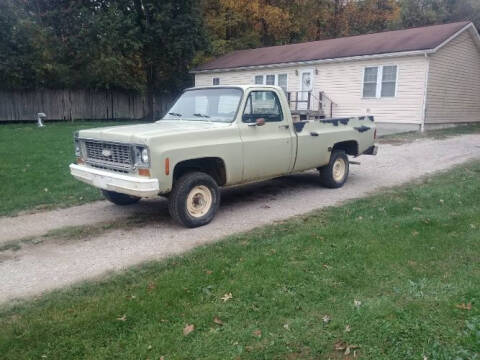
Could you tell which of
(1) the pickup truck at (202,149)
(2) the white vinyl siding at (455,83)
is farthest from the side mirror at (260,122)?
(2) the white vinyl siding at (455,83)

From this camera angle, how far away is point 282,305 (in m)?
3.69

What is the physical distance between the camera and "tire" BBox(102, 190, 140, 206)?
6895mm

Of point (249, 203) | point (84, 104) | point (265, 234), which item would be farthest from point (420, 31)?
point (84, 104)

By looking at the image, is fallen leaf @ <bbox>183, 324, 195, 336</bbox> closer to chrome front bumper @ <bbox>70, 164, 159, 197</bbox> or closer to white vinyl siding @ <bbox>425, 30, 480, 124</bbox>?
chrome front bumper @ <bbox>70, 164, 159, 197</bbox>

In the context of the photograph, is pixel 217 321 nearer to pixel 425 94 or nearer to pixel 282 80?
pixel 425 94

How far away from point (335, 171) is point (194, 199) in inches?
138

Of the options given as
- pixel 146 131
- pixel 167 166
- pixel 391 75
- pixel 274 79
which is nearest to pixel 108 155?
pixel 146 131

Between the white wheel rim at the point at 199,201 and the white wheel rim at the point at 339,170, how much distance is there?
322 centimetres

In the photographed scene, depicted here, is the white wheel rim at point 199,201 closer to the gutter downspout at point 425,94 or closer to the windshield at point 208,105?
the windshield at point 208,105

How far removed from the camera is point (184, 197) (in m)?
5.64

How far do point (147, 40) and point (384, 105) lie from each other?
1497 centimetres

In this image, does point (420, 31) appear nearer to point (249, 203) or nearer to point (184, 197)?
point (249, 203)

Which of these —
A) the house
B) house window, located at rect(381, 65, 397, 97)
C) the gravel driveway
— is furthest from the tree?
the gravel driveway

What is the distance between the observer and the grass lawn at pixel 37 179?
23.9 ft
